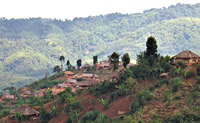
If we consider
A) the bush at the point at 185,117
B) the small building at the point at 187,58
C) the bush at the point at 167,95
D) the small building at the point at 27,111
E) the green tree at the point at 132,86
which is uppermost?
the small building at the point at 187,58

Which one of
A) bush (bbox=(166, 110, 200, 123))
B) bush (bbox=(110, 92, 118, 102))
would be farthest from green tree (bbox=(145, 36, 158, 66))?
bush (bbox=(166, 110, 200, 123))

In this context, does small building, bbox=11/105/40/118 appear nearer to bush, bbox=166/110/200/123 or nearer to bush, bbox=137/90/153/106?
bush, bbox=137/90/153/106

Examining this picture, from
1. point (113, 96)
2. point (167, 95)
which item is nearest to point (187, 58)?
point (113, 96)

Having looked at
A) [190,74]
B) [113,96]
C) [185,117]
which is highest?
[190,74]

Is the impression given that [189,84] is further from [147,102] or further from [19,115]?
[19,115]

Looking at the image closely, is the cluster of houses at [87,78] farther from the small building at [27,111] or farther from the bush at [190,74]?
the small building at [27,111]

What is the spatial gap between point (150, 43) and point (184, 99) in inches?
725

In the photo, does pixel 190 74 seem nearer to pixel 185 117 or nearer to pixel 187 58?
pixel 187 58

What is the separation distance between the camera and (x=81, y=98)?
59125 mm

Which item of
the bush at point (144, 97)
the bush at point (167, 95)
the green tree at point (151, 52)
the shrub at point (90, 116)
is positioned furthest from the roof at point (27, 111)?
the bush at point (167, 95)

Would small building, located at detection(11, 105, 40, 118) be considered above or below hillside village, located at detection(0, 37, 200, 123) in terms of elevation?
below

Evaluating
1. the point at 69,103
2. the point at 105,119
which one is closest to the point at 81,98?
the point at 69,103

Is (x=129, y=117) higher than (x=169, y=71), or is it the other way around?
(x=169, y=71)

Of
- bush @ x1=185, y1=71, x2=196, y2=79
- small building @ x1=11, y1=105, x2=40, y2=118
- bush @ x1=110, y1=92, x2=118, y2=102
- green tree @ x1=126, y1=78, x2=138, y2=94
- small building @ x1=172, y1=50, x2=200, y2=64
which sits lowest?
small building @ x1=11, y1=105, x2=40, y2=118
